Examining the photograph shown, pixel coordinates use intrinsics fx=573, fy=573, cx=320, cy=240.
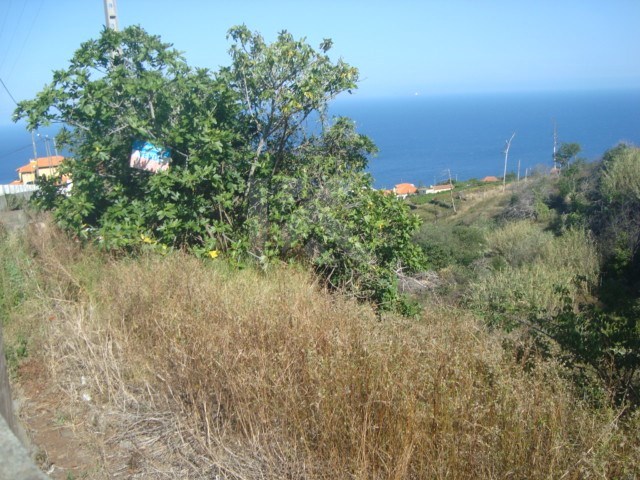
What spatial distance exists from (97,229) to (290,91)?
8.97 ft

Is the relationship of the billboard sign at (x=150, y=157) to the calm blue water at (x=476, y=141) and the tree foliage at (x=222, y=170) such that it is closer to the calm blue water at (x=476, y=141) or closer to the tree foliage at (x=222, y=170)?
the tree foliage at (x=222, y=170)

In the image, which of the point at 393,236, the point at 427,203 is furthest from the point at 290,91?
the point at 427,203

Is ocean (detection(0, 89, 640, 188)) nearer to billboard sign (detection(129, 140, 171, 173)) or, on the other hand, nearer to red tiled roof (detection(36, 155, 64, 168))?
red tiled roof (detection(36, 155, 64, 168))

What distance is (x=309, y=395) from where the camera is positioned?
2957 mm

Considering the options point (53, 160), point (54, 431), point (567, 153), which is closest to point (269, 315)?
point (54, 431)

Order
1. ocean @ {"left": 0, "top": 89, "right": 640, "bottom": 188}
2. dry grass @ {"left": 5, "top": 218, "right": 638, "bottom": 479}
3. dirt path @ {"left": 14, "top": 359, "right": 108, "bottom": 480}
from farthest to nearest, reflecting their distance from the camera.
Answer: ocean @ {"left": 0, "top": 89, "right": 640, "bottom": 188} < dirt path @ {"left": 14, "top": 359, "right": 108, "bottom": 480} < dry grass @ {"left": 5, "top": 218, "right": 638, "bottom": 479}

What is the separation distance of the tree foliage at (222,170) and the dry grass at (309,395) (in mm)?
1768

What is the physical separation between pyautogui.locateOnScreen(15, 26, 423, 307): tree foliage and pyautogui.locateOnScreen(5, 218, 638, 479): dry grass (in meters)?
1.77

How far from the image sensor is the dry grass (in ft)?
8.43

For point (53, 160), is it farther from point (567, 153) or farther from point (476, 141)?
point (476, 141)

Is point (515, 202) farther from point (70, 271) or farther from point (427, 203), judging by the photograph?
point (70, 271)

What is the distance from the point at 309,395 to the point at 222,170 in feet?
13.2

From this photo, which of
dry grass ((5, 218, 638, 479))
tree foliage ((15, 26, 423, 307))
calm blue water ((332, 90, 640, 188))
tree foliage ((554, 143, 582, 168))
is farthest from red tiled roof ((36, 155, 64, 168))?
calm blue water ((332, 90, 640, 188))

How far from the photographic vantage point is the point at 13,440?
1891 millimetres
